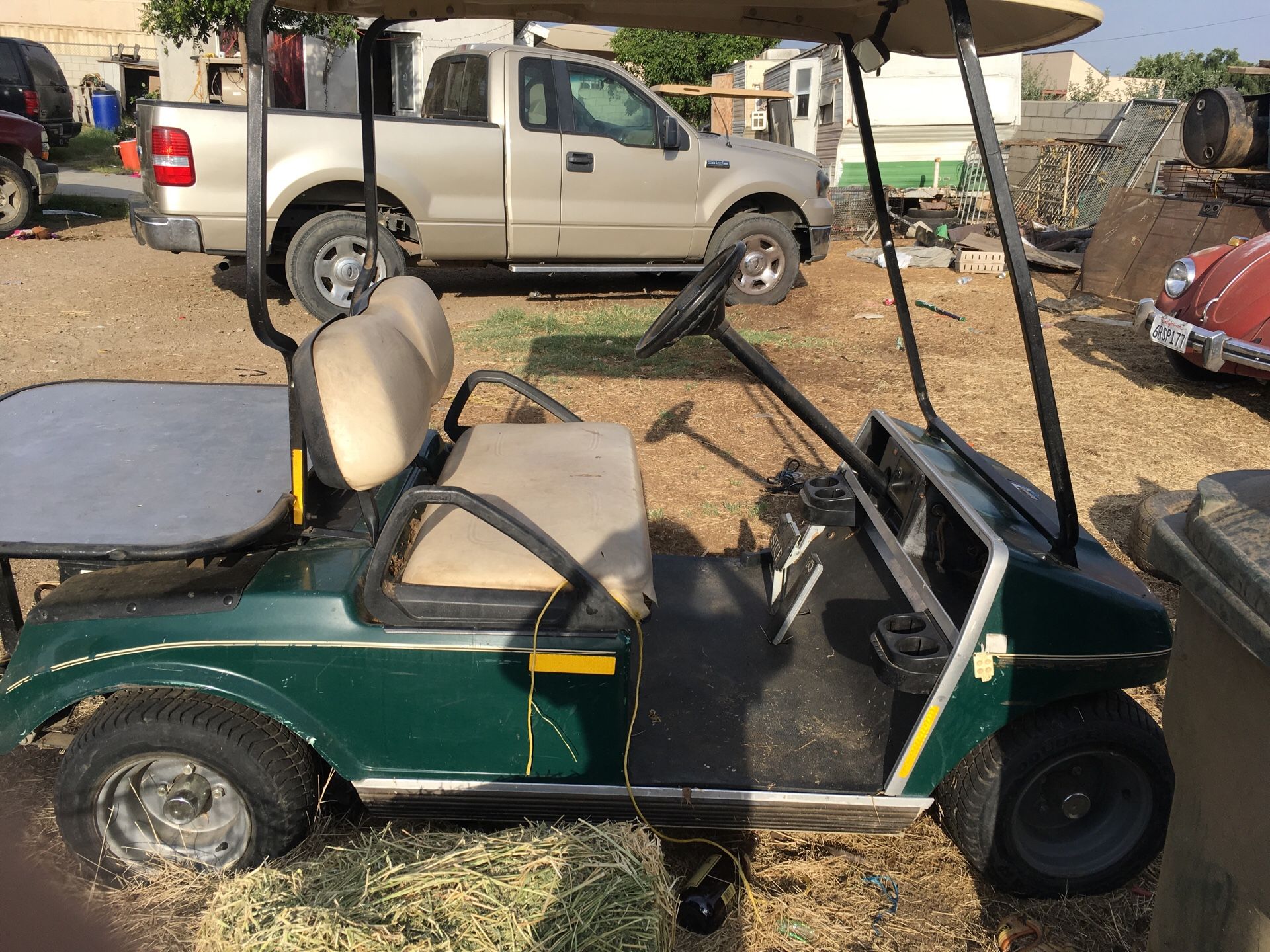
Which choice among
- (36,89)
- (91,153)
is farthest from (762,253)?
(91,153)

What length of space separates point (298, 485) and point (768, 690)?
1.44 metres

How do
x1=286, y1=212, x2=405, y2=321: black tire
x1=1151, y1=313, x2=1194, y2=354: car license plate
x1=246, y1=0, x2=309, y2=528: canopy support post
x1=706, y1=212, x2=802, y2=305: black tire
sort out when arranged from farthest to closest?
x1=706, y1=212, x2=802, y2=305: black tire
x1=286, y1=212, x2=405, y2=321: black tire
x1=1151, y1=313, x2=1194, y2=354: car license plate
x1=246, y1=0, x2=309, y2=528: canopy support post

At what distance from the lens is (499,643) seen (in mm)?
2217

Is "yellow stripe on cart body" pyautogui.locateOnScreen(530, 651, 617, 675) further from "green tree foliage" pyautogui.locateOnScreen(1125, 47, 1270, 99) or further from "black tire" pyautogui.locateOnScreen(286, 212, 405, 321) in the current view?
"green tree foliage" pyautogui.locateOnScreen(1125, 47, 1270, 99)

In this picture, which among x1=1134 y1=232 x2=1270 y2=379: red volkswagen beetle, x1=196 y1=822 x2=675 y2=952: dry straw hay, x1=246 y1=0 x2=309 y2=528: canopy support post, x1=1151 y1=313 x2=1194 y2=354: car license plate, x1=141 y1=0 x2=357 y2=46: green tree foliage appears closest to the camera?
x1=196 y1=822 x2=675 y2=952: dry straw hay

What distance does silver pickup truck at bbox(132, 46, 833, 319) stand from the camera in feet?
23.8

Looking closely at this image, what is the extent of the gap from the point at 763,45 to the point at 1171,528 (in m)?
27.6

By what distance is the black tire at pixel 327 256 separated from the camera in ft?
24.8

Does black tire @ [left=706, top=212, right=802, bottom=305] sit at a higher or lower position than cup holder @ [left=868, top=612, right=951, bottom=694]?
higher

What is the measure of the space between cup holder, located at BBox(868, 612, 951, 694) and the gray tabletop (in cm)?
156

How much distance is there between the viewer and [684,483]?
498cm

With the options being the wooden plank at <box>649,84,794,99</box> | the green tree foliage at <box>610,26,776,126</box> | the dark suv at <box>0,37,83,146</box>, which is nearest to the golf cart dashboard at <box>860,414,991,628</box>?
the wooden plank at <box>649,84,794,99</box>

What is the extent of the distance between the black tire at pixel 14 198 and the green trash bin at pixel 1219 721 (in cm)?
1313

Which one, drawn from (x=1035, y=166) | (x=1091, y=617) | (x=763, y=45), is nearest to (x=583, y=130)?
(x=1091, y=617)
